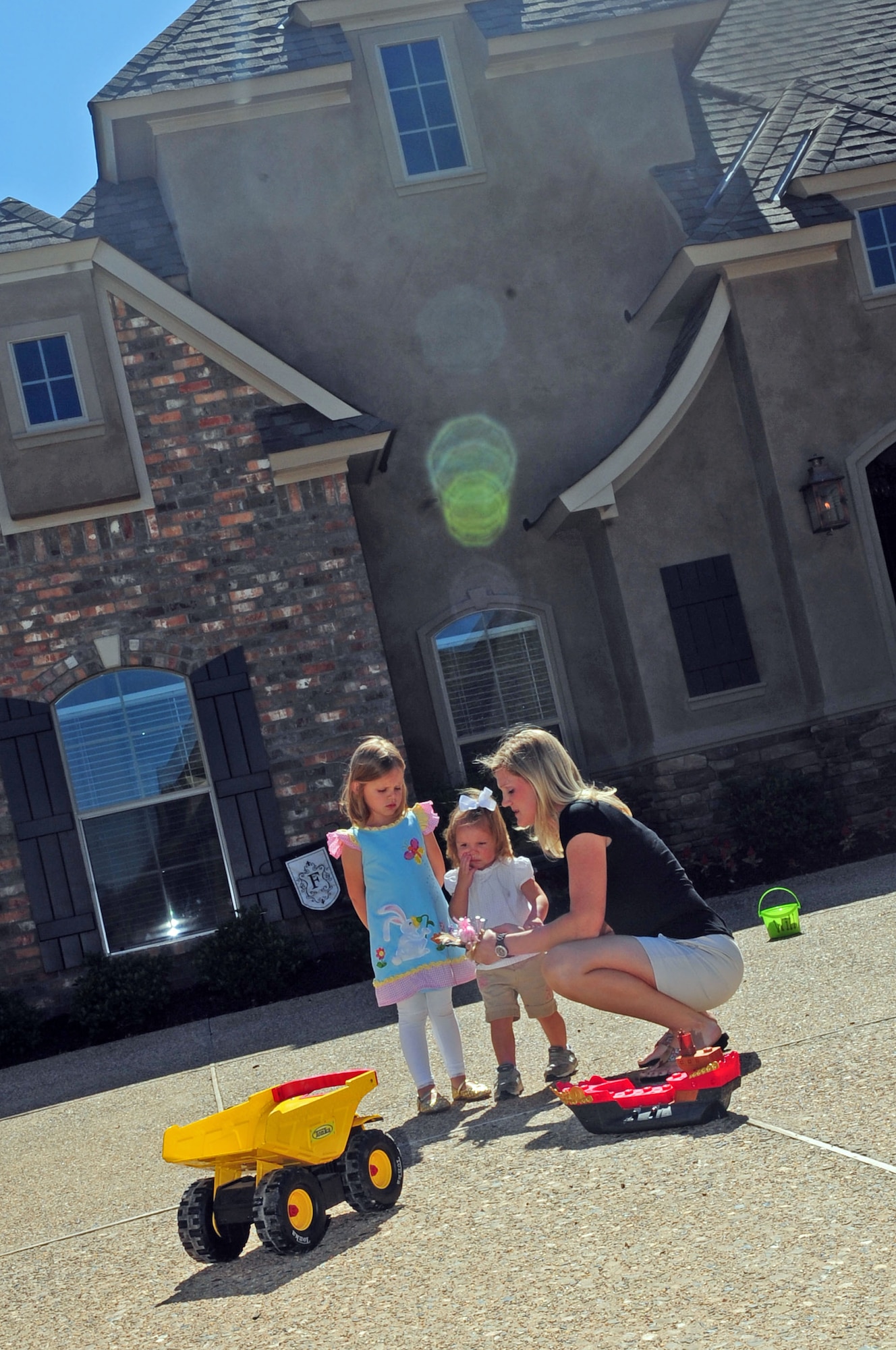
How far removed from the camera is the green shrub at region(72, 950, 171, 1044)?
9.73m

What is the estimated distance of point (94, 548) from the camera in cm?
1056

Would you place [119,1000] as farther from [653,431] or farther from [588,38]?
[588,38]

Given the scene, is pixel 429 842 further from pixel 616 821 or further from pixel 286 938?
pixel 286 938

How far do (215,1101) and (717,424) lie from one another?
7.83 metres

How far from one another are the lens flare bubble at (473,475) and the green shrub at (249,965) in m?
4.30

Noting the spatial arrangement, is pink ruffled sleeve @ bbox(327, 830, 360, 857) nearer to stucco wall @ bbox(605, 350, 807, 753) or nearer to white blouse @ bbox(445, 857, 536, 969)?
white blouse @ bbox(445, 857, 536, 969)

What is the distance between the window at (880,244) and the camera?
12.1m

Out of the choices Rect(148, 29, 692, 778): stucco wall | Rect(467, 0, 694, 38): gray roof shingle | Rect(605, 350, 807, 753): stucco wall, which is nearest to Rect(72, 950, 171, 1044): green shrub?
Rect(148, 29, 692, 778): stucco wall

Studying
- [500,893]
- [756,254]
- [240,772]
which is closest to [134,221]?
[240,772]

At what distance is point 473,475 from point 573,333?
68.1 inches

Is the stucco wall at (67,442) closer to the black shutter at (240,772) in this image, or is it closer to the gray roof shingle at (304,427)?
the gray roof shingle at (304,427)

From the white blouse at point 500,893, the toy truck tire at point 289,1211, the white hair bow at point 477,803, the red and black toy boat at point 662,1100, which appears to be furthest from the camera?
the white blouse at point 500,893

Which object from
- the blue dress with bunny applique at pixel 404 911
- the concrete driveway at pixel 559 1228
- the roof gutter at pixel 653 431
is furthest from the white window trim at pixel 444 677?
the blue dress with bunny applique at pixel 404 911

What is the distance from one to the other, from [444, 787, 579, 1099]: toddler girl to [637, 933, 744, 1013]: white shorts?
0.60 meters
